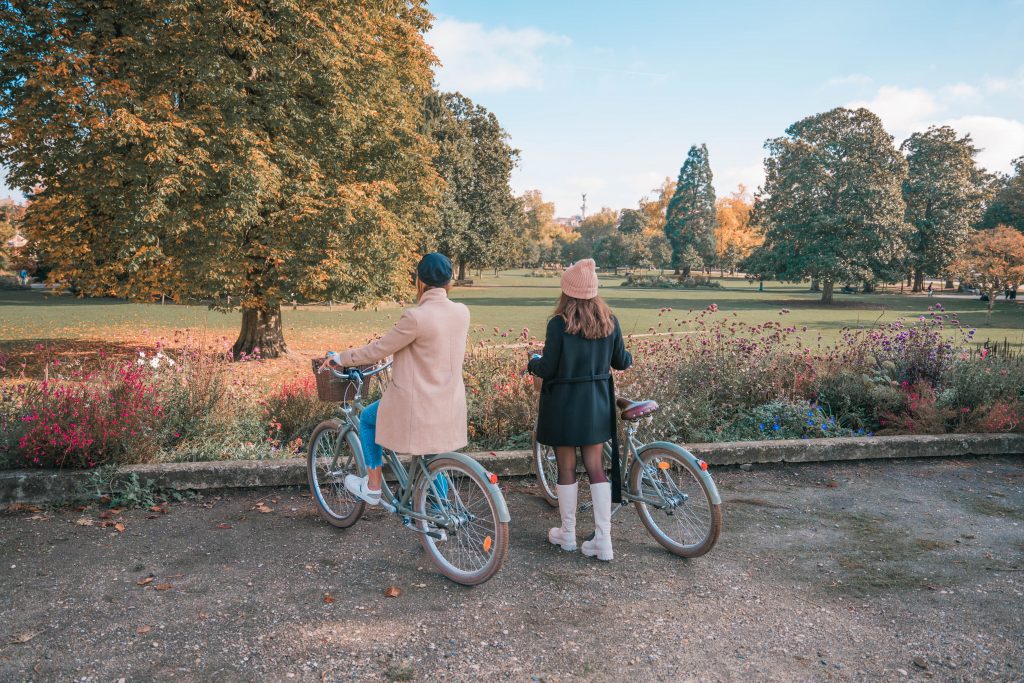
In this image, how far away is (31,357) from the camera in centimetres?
1503

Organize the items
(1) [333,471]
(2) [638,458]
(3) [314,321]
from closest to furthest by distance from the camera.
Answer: (2) [638,458] < (1) [333,471] < (3) [314,321]

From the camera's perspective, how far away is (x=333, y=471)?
4621 mm

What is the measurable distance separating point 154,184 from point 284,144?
259 cm

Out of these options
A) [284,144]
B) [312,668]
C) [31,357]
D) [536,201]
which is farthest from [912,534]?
[536,201]

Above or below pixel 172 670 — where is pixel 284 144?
above

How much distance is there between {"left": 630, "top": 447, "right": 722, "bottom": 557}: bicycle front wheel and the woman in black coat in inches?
9.0

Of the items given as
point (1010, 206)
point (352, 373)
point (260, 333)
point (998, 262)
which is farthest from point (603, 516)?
point (1010, 206)

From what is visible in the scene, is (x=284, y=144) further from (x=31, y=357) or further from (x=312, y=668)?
(x=312, y=668)

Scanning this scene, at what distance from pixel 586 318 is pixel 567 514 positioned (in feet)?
4.07

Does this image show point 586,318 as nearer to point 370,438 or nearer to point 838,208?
point 370,438

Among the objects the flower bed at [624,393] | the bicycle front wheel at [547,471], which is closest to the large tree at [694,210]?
the flower bed at [624,393]

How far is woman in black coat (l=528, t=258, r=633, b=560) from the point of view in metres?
4.02

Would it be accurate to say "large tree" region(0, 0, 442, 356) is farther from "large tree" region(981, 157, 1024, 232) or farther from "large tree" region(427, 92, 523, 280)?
"large tree" region(981, 157, 1024, 232)

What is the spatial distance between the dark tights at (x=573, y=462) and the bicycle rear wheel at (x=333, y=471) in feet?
4.24
